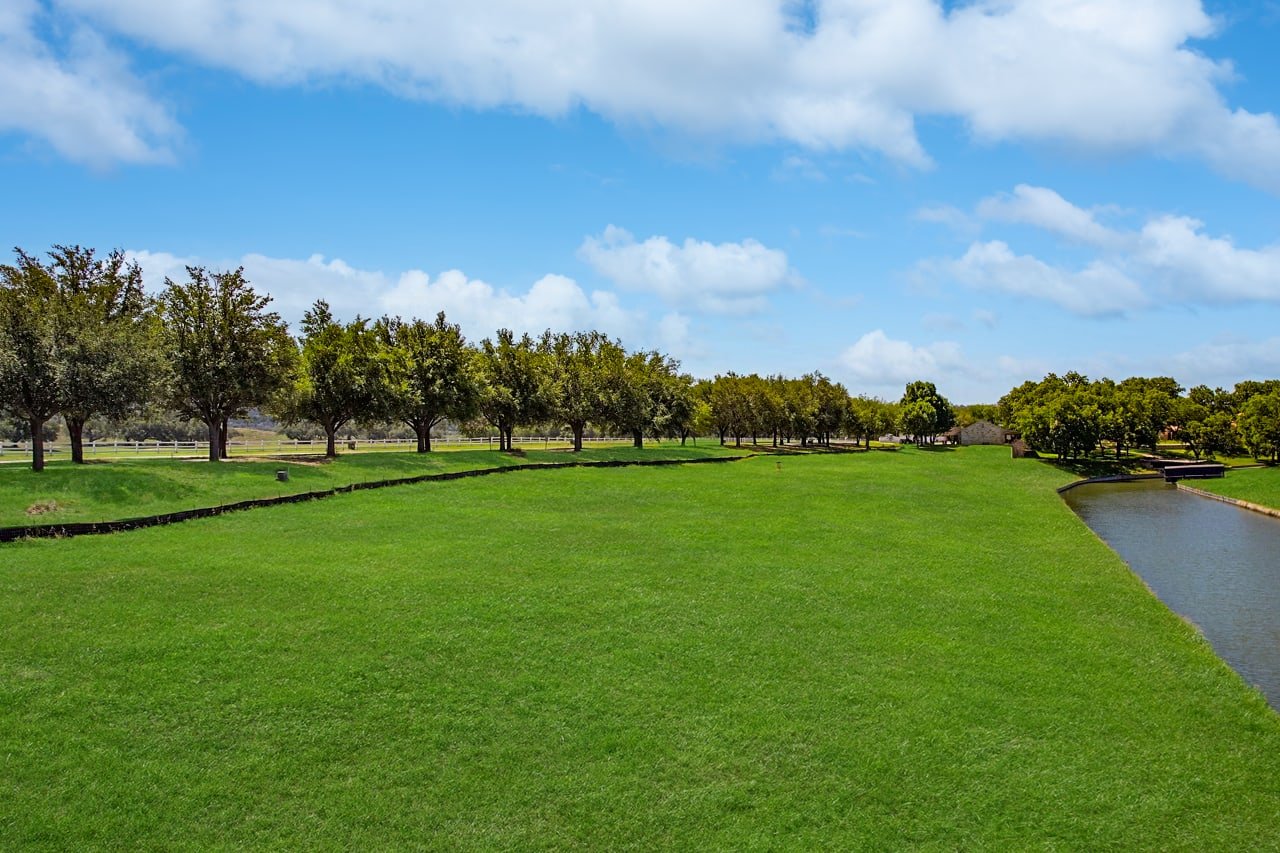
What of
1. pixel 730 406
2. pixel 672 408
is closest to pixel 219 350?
pixel 672 408

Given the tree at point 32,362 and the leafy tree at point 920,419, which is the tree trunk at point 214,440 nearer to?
the tree at point 32,362

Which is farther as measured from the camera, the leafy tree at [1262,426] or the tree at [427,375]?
the leafy tree at [1262,426]

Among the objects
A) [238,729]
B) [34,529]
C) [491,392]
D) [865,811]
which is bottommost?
[865,811]

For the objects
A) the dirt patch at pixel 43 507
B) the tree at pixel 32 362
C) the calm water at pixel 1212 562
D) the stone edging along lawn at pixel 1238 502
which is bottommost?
the stone edging along lawn at pixel 1238 502

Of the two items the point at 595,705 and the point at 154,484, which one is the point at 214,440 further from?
the point at 595,705

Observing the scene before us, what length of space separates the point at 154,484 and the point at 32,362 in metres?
7.55

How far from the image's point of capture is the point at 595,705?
47.4 ft

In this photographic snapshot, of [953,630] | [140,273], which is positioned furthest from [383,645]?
[140,273]

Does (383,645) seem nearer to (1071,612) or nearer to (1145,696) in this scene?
(1145,696)

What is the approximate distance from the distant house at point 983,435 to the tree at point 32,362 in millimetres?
144014

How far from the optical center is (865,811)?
11.7m

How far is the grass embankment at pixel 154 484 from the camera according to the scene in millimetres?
28359

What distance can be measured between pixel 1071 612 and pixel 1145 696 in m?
6.05

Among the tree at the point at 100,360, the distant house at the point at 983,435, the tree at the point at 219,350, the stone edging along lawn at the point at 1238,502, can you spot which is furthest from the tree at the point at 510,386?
the distant house at the point at 983,435
